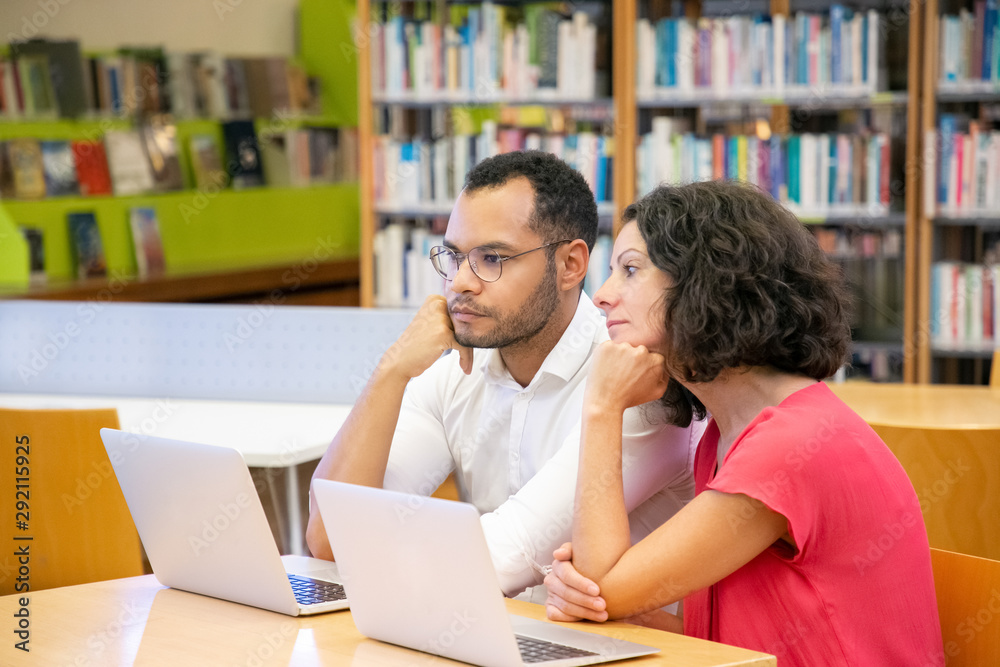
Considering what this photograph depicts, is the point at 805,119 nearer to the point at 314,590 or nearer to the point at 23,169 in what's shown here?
the point at 314,590

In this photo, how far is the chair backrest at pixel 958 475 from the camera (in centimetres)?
207

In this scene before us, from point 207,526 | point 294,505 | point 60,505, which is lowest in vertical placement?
point 294,505

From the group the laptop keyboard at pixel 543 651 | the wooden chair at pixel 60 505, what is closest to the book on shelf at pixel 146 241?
the wooden chair at pixel 60 505

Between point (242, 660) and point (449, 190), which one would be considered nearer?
point (242, 660)

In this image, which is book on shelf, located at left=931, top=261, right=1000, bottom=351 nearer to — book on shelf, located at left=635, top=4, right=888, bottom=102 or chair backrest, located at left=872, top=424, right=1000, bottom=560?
book on shelf, located at left=635, top=4, right=888, bottom=102

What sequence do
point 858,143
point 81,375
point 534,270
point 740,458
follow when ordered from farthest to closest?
1. point 858,143
2. point 81,375
3. point 534,270
4. point 740,458

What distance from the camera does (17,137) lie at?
5293 millimetres

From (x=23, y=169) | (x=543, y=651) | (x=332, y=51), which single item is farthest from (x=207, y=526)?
(x=332, y=51)

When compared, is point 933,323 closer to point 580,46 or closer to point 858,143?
point 858,143

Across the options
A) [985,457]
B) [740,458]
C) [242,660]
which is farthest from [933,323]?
[242,660]

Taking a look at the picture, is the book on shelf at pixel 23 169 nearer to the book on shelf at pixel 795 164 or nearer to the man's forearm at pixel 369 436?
the book on shelf at pixel 795 164

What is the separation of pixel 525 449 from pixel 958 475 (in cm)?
87

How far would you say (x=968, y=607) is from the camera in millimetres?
1336

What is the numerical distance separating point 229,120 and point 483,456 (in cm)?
517
